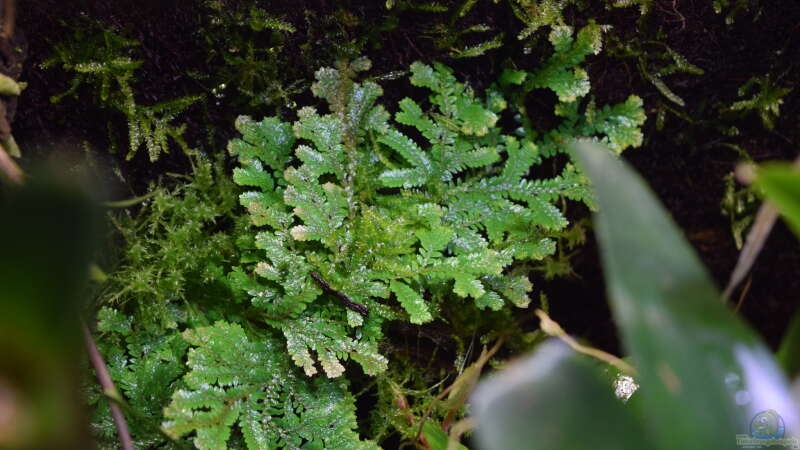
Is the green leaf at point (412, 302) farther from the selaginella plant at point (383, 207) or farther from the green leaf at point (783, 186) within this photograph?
the green leaf at point (783, 186)

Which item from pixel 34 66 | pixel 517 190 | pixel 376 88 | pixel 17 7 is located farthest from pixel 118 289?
pixel 517 190

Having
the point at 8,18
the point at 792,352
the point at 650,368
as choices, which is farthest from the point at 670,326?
the point at 8,18

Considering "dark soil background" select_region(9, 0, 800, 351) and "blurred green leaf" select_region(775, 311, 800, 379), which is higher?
"dark soil background" select_region(9, 0, 800, 351)

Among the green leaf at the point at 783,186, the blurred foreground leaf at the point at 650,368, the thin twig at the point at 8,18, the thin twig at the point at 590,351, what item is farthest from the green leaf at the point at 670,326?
the thin twig at the point at 8,18

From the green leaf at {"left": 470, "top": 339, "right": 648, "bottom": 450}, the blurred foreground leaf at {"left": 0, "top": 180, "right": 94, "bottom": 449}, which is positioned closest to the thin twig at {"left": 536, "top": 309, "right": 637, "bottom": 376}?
the green leaf at {"left": 470, "top": 339, "right": 648, "bottom": 450}

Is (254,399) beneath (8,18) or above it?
beneath

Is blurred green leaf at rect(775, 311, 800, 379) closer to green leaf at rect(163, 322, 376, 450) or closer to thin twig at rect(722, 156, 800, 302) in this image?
thin twig at rect(722, 156, 800, 302)

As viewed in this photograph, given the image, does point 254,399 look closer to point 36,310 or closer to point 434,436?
point 434,436
